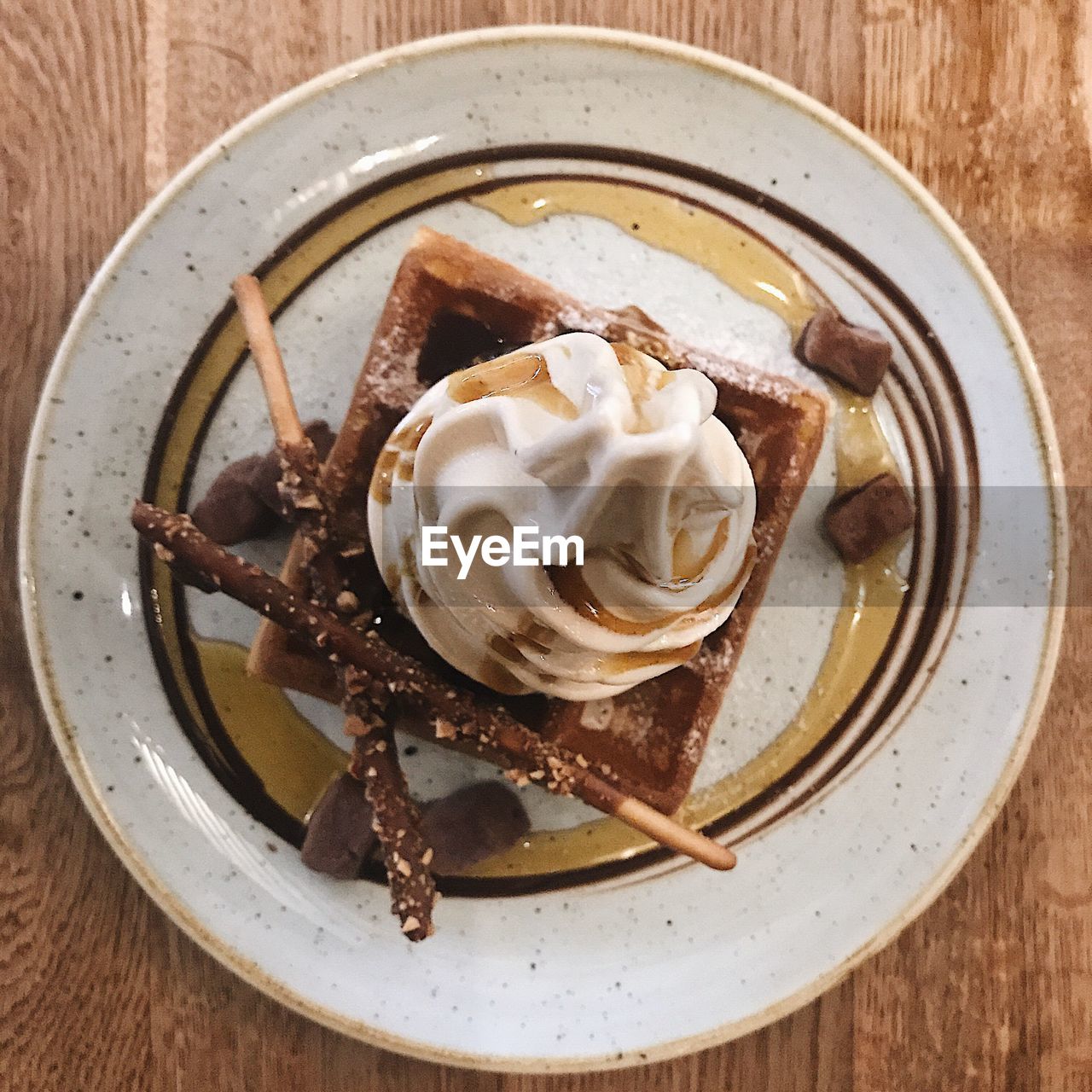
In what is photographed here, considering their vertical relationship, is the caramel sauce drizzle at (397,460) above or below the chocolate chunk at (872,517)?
above

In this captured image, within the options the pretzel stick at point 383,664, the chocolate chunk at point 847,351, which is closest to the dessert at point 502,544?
the pretzel stick at point 383,664

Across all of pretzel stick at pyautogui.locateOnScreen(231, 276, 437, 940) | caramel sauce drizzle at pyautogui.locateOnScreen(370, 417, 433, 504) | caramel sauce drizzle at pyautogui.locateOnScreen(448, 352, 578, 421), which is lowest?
pretzel stick at pyautogui.locateOnScreen(231, 276, 437, 940)

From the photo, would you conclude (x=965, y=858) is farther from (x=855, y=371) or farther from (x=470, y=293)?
(x=470, y=293)

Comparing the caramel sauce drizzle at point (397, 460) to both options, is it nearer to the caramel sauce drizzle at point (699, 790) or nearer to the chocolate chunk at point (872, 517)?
the caramel sauce drizzle at point (699, 790)

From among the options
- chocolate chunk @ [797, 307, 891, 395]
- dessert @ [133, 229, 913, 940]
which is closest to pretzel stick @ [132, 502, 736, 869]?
dessert @ [133, 229, 913, 940]

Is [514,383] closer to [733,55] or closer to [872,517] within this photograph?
[872,517]

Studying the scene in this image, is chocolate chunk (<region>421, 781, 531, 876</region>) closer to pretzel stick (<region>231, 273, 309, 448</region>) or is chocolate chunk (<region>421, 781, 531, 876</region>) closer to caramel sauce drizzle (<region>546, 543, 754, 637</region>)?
caramel sauce drizzle (<region>546, 543, 754, 637</region>)
